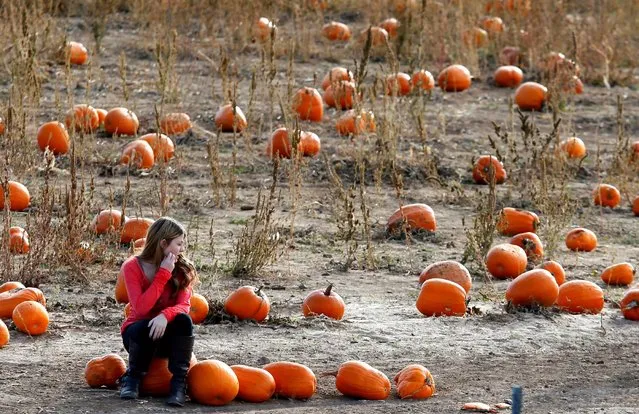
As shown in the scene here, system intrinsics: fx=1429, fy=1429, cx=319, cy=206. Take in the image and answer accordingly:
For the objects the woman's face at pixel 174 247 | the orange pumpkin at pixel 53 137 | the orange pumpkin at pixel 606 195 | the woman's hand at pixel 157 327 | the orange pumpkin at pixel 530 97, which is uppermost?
the orange pumpkin at pixel 530 97

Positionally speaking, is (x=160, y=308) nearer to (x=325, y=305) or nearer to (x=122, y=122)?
(x=325, y=305)

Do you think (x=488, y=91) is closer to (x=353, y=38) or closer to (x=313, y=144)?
(x=353, y=38)

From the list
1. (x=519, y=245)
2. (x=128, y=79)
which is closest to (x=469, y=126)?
(x=128, y=79)

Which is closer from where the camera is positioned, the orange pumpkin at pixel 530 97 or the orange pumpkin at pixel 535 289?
the orange pumpkin at pixel 535 289

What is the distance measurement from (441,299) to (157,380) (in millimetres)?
1911

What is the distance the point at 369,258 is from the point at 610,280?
4.56 feet

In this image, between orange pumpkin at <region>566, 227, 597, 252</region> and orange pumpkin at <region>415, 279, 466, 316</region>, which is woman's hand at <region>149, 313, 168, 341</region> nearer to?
orange pumpkin at <region>415, 279, 466, 316</region>

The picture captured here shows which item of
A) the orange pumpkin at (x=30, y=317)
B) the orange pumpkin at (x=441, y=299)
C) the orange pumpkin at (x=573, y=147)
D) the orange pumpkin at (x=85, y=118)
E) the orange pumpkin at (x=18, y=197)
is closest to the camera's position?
the orange pumpkin at (x=30, y=317)

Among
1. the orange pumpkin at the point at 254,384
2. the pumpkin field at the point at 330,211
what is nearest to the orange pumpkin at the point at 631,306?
the pumpkin field at the point at 330,211

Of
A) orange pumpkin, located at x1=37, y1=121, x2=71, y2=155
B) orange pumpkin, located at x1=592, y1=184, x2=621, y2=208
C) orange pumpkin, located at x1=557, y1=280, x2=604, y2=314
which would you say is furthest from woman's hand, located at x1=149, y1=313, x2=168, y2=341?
orange pumpkin, located at x1=592, y1=184, x2=621, y2=208

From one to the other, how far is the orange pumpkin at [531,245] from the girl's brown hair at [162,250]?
3.16 metres

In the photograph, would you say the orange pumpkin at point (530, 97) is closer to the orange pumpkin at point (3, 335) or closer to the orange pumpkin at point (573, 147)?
the orange pumpkin at point (573, 147)

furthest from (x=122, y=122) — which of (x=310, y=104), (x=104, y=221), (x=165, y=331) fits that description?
(x=165, y=331)

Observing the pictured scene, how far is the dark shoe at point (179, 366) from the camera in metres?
5.55
